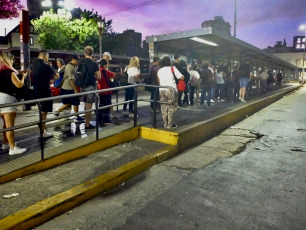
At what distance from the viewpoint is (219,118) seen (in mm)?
7285

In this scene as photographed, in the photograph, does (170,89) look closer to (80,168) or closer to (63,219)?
(80,168)

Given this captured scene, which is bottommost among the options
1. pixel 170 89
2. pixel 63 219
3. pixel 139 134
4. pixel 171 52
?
pixel 63 219

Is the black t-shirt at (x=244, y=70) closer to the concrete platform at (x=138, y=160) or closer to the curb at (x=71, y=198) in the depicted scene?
the concrete platform at (x=138, y=160)

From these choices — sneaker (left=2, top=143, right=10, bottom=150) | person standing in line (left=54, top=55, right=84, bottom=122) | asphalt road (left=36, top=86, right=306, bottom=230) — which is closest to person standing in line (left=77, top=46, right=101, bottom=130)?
person standing in line (left=54, top=55, right=84, bottom=122)

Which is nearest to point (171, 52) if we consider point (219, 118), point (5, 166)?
point (219, 118)

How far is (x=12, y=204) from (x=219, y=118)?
5711 millimetres

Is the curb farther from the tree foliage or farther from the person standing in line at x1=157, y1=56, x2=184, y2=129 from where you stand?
the tree foliage

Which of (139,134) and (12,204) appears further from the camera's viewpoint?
(139,134)

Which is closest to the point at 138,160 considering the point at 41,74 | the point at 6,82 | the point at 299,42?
the point at 6,82

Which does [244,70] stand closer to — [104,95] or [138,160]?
[104,95]

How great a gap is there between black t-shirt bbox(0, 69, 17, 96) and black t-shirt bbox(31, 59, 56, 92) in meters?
0.96

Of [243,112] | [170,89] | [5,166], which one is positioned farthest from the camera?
[243,112]

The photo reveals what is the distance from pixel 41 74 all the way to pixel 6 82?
3.47ft

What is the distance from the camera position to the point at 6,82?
417cm
